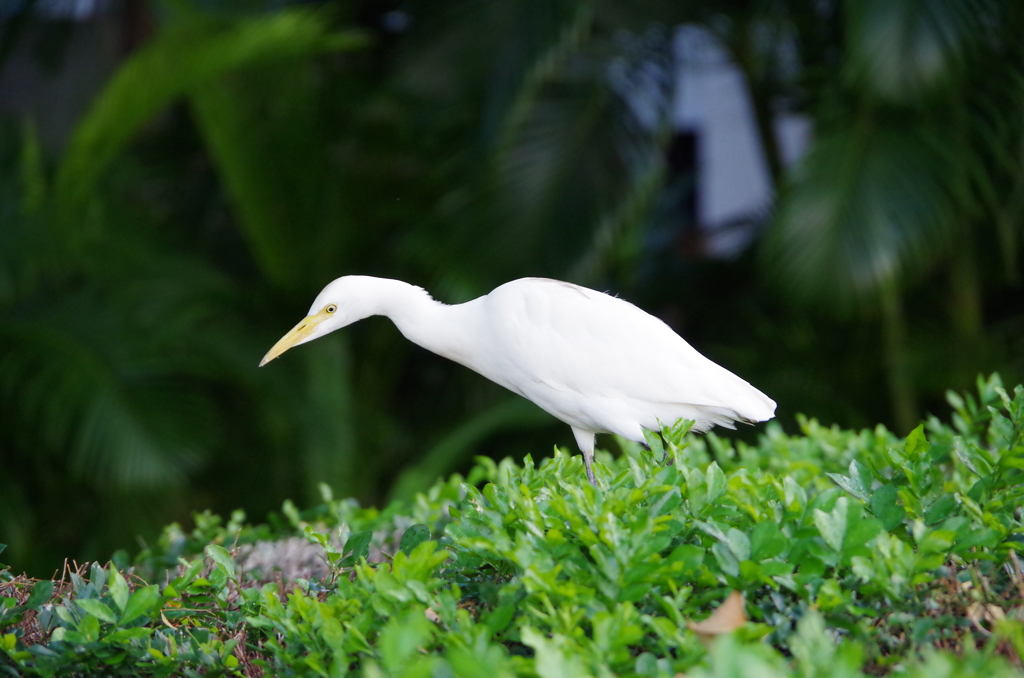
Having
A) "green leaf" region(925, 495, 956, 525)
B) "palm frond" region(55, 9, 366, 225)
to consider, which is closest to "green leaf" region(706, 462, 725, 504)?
"green leaf" region(925, 495, 956, 525)

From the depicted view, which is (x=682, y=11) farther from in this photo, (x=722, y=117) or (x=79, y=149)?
(x=722, y=117)

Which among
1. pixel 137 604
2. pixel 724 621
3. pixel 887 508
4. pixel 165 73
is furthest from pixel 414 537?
pixel 165 73

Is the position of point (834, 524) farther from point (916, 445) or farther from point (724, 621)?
point (916, 445)

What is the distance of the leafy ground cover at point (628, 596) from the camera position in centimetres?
124

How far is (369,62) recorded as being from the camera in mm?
5539

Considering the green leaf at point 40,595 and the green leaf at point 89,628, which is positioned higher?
the green leaf at point 89,628

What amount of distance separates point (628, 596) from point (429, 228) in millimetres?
3397

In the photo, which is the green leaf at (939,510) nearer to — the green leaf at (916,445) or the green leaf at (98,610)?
the green leaf at (916,445)

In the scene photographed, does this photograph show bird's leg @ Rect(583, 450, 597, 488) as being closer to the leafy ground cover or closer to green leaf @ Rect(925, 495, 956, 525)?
the leafy ground cover

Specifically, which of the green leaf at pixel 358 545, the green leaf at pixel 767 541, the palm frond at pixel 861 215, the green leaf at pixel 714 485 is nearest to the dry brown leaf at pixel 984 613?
the green leaf at pixel 767 541

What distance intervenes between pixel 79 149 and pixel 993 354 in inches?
156

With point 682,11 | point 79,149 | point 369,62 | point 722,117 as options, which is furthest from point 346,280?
point 722,117

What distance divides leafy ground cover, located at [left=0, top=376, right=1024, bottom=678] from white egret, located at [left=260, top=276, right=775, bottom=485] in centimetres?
45

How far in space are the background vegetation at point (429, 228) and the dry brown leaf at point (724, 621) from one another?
8.67 ft
